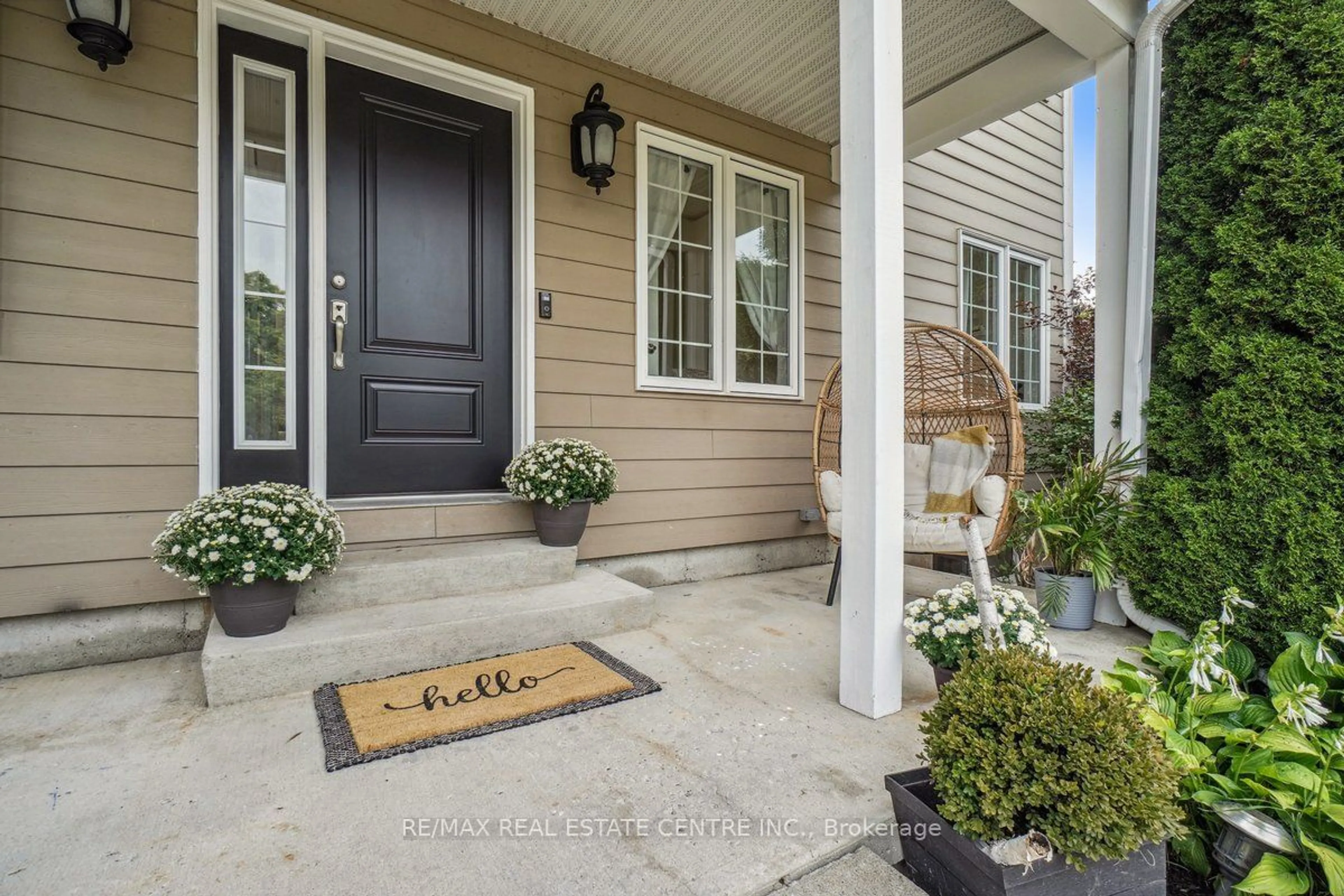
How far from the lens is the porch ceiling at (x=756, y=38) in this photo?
2834 mm

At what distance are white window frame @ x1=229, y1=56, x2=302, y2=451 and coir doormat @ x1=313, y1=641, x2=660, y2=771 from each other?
112cm

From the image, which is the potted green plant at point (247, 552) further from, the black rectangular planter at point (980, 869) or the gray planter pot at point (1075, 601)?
the gray planter pot at point (1075, 601)

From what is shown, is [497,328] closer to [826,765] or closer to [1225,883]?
[826,765]

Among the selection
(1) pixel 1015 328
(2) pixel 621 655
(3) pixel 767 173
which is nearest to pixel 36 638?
(2) pixel 621 655

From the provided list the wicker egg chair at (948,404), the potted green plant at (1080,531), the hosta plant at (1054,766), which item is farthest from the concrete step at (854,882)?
the potted green plant at (1080,531)

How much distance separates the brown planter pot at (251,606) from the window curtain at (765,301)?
8.98 ft

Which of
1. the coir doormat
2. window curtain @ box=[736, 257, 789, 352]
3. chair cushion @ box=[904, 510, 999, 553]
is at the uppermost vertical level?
window curtain @ box=[736, 257, 789, 352]

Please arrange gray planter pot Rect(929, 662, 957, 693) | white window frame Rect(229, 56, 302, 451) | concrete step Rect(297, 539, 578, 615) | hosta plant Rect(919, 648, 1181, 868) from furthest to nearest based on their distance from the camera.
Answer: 1. white window frame Rect(229, 56, 302, 451)
2. concrete step Rect(297, 539, 578, 615)
3. gray planter pot Rect(929, 662, 957, 693)
4. hosta plant Rect(919, 648, 1181, 868)

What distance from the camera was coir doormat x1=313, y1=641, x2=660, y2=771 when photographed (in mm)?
1676

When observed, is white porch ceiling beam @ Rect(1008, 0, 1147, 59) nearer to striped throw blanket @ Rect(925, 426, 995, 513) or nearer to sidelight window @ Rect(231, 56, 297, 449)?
striped throw blanket @ Rect(925, 426, 995, 513)

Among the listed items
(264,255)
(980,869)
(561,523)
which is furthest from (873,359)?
(264,255)

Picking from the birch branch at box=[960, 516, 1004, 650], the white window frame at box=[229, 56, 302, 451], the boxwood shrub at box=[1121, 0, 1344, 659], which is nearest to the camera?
the birch branch at box=[960, 516, 1004, 650]

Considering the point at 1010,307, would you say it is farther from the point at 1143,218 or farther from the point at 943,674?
the point at 943,674

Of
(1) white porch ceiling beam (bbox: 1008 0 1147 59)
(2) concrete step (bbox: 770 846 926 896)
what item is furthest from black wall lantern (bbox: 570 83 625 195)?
(2) concrete step (bbox: 770 846 926 896)
